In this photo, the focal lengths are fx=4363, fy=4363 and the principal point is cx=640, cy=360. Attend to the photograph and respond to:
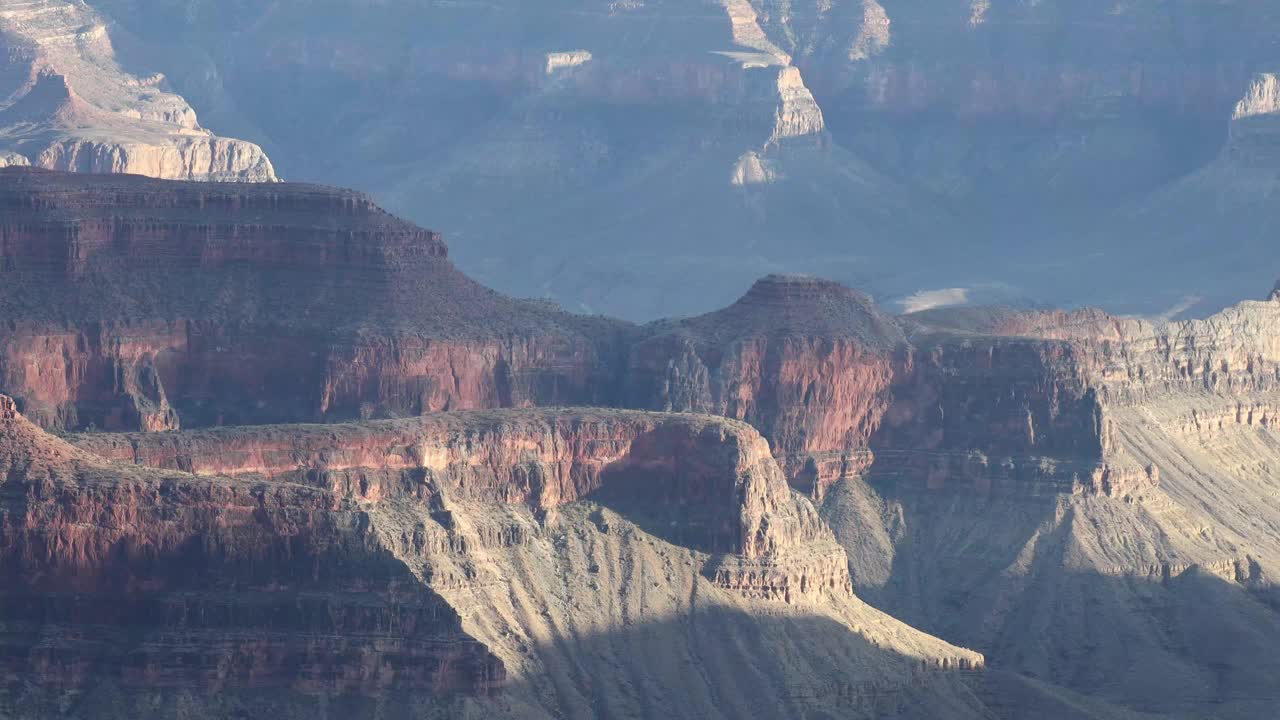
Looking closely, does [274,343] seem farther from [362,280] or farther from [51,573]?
[51,573]

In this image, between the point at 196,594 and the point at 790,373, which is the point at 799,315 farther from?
the point at 196,594

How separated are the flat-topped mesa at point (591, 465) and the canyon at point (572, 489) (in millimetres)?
106

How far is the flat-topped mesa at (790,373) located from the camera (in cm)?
13862

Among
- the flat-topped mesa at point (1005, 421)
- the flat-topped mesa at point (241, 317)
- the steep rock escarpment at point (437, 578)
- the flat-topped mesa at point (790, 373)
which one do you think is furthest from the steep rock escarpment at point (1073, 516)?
the flat-topped mesa at point (241, 317)

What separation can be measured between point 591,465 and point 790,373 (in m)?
22.6

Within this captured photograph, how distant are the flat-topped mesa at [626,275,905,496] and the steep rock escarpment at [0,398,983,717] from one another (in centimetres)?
1624

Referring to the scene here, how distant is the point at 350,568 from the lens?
323 ft

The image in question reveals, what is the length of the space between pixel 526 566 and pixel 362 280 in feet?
87.2

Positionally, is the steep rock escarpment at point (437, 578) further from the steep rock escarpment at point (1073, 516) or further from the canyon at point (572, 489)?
the steep rock escarpment at point (1073, 516)

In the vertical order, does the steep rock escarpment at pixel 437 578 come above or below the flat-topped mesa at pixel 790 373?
below

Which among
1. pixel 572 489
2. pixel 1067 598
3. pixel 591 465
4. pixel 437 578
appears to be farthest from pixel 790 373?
pixel 437 578

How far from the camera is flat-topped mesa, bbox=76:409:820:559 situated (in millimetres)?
111625

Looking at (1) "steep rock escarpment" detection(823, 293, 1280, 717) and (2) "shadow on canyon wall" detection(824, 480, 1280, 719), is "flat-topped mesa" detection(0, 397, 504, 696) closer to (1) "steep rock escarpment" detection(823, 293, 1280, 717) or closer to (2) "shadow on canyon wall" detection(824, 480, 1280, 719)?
(2) "shadow on canyon wall" detection(824, 480, 1280, 719)

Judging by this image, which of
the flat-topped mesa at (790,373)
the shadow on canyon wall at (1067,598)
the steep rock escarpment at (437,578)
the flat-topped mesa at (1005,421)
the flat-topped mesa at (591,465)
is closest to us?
the steep rock escarpment at (437,578)
